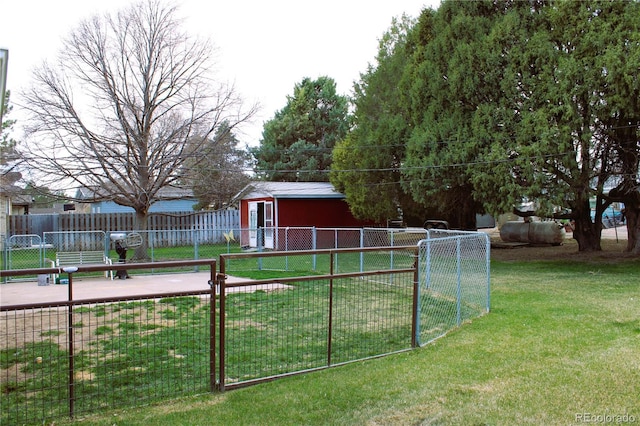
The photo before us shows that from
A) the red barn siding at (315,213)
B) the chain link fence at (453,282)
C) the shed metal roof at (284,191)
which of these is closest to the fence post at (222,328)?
the chain link fence at (453,282)

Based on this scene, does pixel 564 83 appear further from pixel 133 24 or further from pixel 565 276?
pixel 133 24

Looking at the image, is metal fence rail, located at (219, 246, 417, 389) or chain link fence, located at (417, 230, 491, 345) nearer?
metal fence rail, located at (219, 246, 417, 389)

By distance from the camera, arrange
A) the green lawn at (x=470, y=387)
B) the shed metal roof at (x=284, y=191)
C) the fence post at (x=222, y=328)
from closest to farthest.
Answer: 1. the green lawn at (x=470, y=387)
2. the fence post at (x=222, y=328)
3. the shed metal roof at (x=284, y=191)

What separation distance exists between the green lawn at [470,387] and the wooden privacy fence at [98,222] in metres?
17.9

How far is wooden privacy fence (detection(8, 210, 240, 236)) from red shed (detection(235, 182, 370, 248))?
1.87 m

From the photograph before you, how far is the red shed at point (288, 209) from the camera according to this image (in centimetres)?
2239

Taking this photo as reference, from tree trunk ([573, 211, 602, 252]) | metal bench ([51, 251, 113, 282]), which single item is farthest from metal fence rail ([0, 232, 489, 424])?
tree trunk ([573, 211, 602, 252])

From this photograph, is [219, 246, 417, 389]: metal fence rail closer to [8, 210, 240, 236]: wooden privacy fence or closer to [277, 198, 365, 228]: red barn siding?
[277, 198, 365, 228]: red barn siding

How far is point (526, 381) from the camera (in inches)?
183

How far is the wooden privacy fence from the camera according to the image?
77.5 feet

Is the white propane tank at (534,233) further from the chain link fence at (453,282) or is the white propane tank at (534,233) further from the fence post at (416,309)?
the fence post at (416,309)

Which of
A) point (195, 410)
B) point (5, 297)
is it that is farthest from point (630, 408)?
point (5, 297)

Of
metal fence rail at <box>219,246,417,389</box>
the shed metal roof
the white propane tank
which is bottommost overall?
metal fence rail at <box>219,246,417,389</box>

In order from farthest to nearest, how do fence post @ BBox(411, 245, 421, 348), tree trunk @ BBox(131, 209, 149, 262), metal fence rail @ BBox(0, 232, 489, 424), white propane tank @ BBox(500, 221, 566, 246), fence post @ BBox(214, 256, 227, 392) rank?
1. white propane tank @ BBox(500, 221, 566, 246)
2. tree trunk @ BBox(131, 209, 149, 262)
3. fence post @ BBox(411, 245, 421, 348)
4. fence post @ BBox(214, 256, 227, 392)
5. metal fence rail @ BBox(0, 232, 489, 424)
